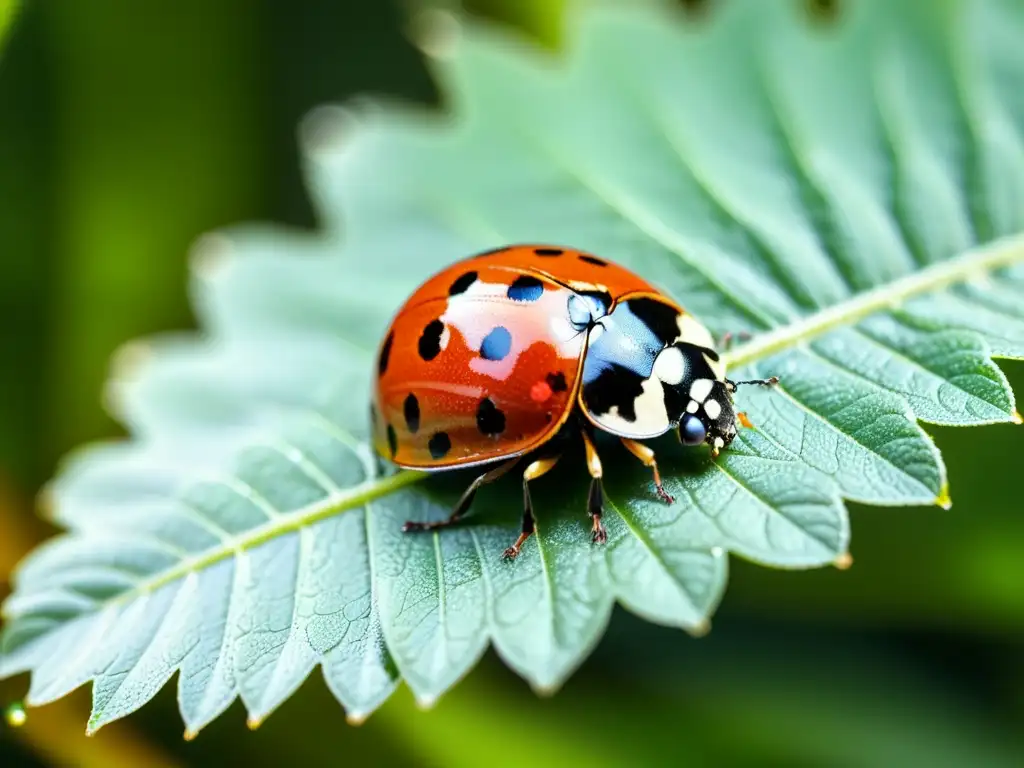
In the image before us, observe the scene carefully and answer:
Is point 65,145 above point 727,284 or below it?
above

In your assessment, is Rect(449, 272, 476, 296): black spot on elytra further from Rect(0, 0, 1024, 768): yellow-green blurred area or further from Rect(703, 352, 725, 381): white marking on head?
Rect(0, 0, 1024, 768): yellow-green blurred area

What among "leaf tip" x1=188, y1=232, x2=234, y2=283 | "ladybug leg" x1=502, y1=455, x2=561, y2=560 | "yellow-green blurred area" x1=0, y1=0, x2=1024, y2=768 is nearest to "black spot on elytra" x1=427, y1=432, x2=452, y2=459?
"ladybug leg" x1=502, y1=455, x2=561, y2=560

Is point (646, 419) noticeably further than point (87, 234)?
No

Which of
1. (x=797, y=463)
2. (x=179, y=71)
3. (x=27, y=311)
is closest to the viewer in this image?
(x=797, y=463)

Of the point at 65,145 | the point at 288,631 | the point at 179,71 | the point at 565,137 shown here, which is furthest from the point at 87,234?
the point at 288,631

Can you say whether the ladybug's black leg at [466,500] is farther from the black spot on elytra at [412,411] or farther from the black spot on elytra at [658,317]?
the black spot on elytra at [658,317]

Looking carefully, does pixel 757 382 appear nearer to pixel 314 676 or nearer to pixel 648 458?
pixel 648 458

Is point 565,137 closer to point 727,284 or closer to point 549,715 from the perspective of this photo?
point 727,284

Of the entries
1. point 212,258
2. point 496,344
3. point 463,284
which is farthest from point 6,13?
point 496,344
